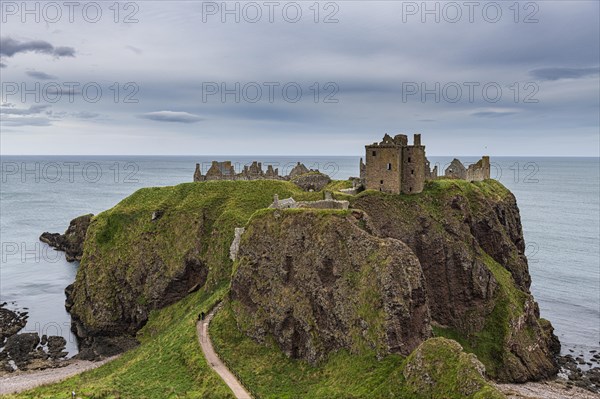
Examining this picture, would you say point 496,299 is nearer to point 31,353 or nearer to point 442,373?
point 442,373

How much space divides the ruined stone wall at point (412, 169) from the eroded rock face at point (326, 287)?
17.4 meters

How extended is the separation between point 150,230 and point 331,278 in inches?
1705

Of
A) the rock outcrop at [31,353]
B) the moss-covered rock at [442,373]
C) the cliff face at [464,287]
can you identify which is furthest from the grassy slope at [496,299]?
the rock outcrop at [31,353]

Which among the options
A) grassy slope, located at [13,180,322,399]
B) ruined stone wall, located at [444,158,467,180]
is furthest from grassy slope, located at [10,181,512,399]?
ruined stone wall, located at [444,158,467,180]

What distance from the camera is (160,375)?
5416 centimetres

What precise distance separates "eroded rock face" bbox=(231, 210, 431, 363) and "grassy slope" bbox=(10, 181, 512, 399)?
183cm

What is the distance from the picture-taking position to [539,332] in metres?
74.2

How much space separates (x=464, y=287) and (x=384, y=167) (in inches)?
784

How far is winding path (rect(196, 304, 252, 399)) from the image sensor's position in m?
48.9

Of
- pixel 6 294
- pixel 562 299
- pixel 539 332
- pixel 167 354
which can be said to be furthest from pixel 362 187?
pixel 6 294

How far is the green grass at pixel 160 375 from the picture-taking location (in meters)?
49.2

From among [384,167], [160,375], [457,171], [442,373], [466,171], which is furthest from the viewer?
[457,171]

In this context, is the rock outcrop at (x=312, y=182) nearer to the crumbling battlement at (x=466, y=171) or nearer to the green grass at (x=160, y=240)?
the green grass at (x=160, y=240)

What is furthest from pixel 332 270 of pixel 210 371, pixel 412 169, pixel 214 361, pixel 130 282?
pixel 130 282
